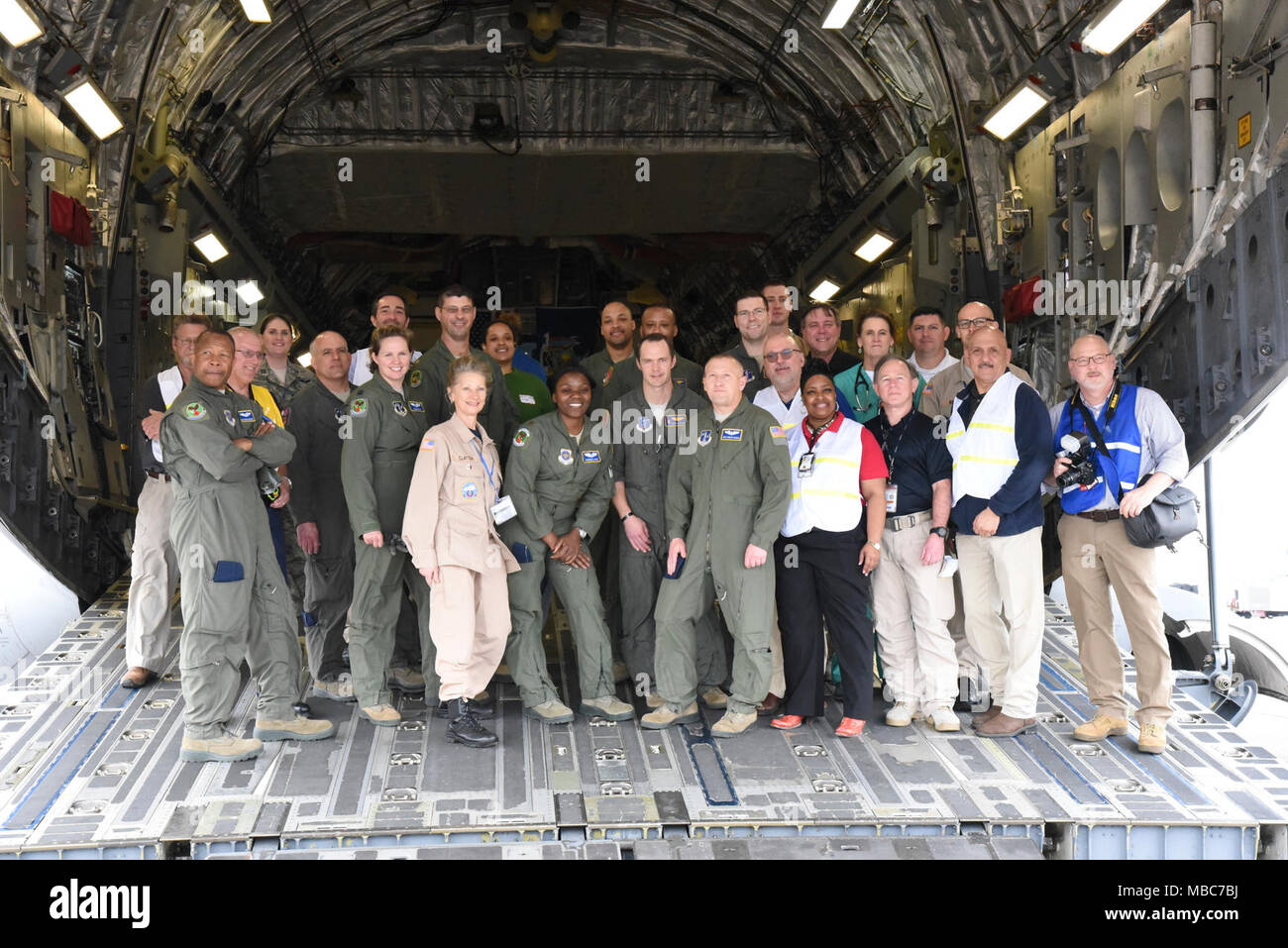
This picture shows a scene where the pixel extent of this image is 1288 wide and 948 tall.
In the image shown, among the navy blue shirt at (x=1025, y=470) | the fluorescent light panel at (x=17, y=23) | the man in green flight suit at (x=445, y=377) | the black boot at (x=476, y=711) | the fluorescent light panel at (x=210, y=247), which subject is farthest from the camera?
the fluorescent light panel at (x=210, y=247)

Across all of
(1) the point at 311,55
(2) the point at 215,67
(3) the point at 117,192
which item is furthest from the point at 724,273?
(3) the point at 117,192

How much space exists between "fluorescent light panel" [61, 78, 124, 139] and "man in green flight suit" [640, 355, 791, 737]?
5153 millimetres

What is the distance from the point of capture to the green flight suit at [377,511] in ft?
19.1

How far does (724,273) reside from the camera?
20391mm

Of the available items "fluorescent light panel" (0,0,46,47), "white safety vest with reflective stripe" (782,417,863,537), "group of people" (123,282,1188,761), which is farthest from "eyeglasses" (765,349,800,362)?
"fluorescent light panel" (0,0,46,47)

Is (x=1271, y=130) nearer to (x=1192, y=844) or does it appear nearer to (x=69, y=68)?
(x=1192, y=844)

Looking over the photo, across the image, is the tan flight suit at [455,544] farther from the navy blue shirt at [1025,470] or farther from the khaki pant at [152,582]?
the navy blue shirt at [1025,470]

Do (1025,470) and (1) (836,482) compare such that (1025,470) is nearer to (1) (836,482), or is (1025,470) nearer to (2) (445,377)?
(1) (836,482)

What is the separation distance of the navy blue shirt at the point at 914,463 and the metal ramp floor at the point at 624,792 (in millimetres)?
1131

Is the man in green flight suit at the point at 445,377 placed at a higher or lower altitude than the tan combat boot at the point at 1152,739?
higher

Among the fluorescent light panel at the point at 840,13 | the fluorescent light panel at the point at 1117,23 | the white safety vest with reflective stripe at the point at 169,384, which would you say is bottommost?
the white safety vest with reflective stripe at the point at 169,384

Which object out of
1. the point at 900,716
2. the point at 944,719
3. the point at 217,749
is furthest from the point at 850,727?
the point at 217,749

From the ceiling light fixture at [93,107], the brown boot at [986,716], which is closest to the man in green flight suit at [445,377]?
the brown boot at [986,716]

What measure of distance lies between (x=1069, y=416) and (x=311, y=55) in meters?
9.44
